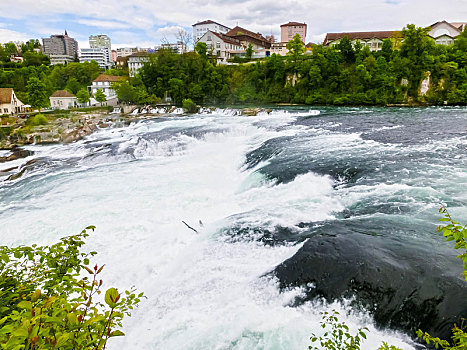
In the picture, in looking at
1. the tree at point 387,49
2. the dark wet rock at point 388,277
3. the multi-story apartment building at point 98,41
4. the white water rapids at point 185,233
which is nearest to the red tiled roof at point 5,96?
the white water rapids at point 185,233

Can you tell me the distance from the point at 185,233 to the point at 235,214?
1.58m

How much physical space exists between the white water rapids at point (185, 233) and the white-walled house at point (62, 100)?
102 ft

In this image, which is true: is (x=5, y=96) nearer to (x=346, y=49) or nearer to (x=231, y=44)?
(x=346, y=49)

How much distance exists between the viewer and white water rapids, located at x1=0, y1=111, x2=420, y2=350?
459 cm

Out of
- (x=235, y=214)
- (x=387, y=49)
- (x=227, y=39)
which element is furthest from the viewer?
(x=227, y=39)

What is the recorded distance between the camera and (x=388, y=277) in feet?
15.5

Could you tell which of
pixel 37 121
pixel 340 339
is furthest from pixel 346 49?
pixel 340 339

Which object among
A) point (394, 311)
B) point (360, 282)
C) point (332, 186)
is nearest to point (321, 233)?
point (360, 282)

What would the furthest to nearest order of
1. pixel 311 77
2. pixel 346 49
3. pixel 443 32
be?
1. pixel 443 32
2. pixel 346 49
3. pixel 311 77

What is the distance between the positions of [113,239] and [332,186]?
22.5 ft

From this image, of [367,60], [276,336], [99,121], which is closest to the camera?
[276,336]

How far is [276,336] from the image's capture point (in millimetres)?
4320

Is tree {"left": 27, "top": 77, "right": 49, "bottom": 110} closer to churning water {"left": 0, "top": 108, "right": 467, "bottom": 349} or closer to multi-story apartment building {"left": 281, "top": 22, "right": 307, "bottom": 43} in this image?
churning water {"left": 0, "top": 108, "right": 467, "bottom": 349}

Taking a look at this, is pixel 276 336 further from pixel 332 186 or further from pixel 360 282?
pixel 332 186
